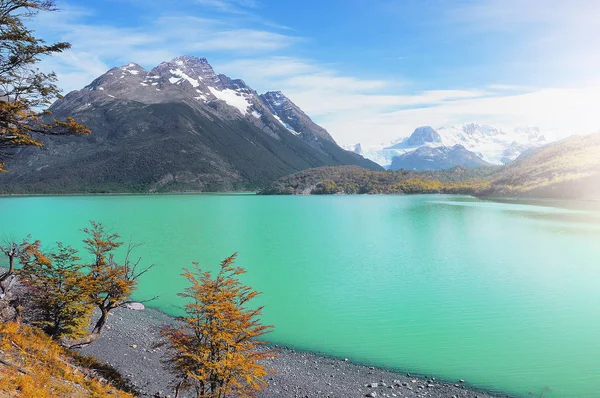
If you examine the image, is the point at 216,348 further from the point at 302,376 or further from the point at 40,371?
the point at 302,376

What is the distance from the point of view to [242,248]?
189ft

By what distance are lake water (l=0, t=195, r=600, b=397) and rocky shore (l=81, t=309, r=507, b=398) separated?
4.20 feet

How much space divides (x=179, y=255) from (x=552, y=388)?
140ft

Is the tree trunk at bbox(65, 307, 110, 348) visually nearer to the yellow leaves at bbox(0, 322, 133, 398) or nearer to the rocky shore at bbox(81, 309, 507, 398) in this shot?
the yellow leaves at bbox(0, 322, 133, 398)

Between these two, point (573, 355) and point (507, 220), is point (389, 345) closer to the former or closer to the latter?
point (573, 355)

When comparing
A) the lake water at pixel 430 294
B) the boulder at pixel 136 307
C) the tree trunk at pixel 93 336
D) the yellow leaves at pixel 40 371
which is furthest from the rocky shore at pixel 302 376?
the boulder at pixel 136 307

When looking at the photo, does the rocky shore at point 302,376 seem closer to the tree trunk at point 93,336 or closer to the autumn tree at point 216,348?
the tree trunk at point 93,336

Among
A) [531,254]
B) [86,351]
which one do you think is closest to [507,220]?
[531,254]

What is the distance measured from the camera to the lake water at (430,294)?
21406 mm

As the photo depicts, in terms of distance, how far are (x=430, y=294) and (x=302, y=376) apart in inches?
713

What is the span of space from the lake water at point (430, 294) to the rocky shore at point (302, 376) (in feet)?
4.20

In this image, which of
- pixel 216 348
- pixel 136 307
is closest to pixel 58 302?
pixel 216 348

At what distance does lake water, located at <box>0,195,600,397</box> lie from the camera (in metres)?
21.4

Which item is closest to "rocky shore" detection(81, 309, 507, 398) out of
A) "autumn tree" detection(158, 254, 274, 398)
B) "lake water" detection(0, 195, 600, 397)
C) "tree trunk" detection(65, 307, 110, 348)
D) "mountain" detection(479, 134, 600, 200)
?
"lake water" detection(0, 195, 600, 397)
